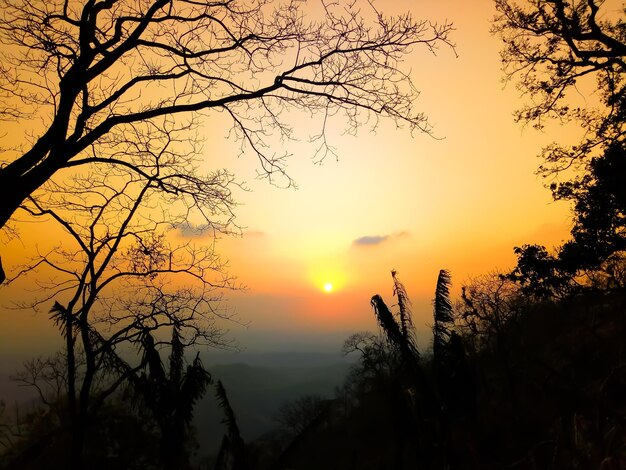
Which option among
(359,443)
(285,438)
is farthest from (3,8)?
(285,438)

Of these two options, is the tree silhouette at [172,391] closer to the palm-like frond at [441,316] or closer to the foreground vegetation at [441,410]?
the foreground vegetation at [441,410]

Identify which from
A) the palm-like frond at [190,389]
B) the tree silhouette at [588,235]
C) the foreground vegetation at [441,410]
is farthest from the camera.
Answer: the tree silhouette at [588,235]

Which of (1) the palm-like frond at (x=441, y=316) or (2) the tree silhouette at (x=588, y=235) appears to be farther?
(2) the tree silhouette at (x=588, y=235)

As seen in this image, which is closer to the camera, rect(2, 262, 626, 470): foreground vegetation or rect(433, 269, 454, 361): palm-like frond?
rect(2, 262, 626, 470): foreground vegetation

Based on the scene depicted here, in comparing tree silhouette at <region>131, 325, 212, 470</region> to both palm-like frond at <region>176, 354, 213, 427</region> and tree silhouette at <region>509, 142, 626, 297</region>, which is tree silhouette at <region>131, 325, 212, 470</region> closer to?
palm-like frond at <region>176, 354, 213, 427</region>

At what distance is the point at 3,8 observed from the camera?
17.8 feet

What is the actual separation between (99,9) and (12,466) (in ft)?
16.4

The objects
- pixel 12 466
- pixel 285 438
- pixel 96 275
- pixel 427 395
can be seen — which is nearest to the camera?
pixel 12 466

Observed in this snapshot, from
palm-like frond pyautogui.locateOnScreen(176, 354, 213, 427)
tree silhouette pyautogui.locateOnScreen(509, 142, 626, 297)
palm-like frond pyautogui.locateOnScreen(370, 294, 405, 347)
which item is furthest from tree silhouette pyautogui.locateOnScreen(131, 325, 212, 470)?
tree silhouette pyautogui.locateOnScreen(509, 142, 626, 297)

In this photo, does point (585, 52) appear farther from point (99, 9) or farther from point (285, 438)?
point (285, 438)

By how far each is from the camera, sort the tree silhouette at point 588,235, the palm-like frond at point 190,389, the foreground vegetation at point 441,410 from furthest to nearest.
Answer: the tree silhouette at point 588,235 → the palm-like frond at point 190,389 → the foreground vegetation at point 441,410

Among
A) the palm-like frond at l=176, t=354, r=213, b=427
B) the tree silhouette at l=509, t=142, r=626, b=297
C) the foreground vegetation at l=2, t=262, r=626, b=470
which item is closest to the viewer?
the foreground vegetation at l=2, t=262, r=626, b=470

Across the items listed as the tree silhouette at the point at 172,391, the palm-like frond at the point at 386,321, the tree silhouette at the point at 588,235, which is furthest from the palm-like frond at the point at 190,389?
the tree silhouette at the point at 588,235

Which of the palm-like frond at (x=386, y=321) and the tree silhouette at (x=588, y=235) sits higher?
the tree silhouette at (x=588, y=235)
